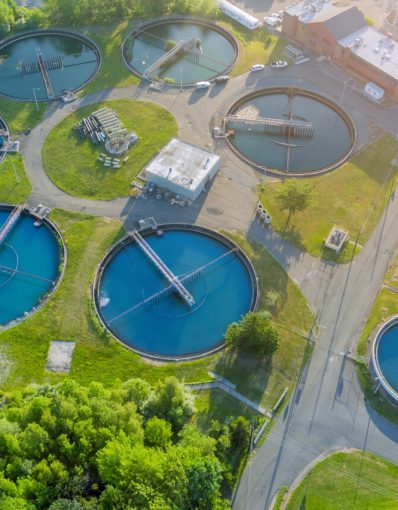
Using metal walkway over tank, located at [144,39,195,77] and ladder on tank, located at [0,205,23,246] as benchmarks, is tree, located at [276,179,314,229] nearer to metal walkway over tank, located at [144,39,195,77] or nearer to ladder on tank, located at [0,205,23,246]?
ladder on tank, located at [0,205,23,246]

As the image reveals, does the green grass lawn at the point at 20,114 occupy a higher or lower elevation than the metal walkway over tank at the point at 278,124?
lower

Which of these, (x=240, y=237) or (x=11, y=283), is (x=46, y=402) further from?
(x=240, y=237)

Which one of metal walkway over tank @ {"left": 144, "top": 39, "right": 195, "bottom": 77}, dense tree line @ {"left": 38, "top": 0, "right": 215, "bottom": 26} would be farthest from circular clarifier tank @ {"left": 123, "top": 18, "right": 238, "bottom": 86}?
dense tree line @ {"left": 38, "top": 0, "right": 215, "bottom": 26}

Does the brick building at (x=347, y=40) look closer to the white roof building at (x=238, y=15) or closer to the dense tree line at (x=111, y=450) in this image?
the white roof building at (x=238, y=15)

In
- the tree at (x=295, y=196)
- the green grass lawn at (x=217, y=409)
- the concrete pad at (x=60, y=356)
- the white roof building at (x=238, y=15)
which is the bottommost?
the concrete pad at (x=60, y=356)

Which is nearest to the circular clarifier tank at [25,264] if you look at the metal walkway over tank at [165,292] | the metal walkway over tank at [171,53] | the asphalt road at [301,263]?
the asphalt road at [301,263]

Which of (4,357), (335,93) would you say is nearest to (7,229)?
(4,357)

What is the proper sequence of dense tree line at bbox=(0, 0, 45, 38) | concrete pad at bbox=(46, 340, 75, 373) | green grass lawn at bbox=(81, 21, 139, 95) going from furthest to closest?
dense tree line at bbox=(0, 0, 45, 38) → green grass lawn at bbox=(81, 21, 139, 95) → concrete pad at bbox=(46, 340, 75, 373)
